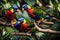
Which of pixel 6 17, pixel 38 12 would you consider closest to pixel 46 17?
pixel 38 12

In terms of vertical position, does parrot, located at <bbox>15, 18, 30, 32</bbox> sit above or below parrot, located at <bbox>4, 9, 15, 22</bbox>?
below

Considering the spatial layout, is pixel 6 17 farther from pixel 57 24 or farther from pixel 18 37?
pixel 57 24

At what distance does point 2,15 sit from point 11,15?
0.44 ft

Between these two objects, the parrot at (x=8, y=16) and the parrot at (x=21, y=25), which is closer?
the parrot at (x=21, y=25)

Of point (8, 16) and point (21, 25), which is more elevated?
point (8, 16)

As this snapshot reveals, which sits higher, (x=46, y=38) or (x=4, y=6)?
(x=4, y=6)

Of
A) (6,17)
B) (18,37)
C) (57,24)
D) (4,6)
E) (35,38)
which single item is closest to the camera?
(57,24)

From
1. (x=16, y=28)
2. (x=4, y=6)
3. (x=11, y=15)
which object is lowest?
(x=16, y=28)

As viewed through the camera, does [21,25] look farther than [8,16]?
No

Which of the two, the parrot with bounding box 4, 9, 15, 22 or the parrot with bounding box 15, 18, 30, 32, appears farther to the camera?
the parrot with bounding box 4, 9, 15, 22

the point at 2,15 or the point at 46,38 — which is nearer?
the point at 46,38

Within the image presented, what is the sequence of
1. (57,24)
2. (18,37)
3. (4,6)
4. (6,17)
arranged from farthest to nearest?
(6,17)
(4,6)
(18,37)
(57,24)

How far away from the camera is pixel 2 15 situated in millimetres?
2262

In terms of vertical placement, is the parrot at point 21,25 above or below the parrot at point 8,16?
below
